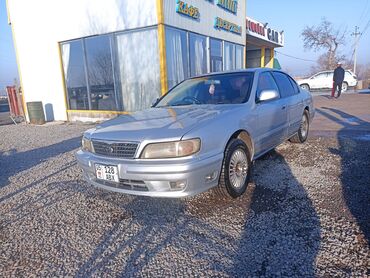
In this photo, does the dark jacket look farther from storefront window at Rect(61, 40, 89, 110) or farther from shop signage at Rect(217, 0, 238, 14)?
storefront window at Rect(61, 40, 89, 110)

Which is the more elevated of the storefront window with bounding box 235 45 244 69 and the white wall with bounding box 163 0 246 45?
the white wall with bounding box 163 0 246 45

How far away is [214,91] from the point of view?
4.08 metres

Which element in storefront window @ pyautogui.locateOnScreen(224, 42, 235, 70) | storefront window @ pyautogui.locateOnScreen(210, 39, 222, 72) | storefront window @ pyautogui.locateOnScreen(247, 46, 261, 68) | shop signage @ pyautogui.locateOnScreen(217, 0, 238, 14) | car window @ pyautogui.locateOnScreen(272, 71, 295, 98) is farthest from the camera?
storefront window @ pyautogui.locateOnScreen(247, 46, 261, 68)

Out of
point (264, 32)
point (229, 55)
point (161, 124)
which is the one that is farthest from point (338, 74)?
point (161, 124)

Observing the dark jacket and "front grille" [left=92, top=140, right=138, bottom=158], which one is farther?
the dark jacket

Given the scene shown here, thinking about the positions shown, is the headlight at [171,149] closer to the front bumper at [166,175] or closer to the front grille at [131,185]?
the front bumper at [166,175]

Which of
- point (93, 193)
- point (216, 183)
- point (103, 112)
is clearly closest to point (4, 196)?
point (93, 193)

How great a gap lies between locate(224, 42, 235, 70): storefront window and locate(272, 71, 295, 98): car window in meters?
8.43

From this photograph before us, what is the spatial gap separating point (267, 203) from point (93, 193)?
2.26m

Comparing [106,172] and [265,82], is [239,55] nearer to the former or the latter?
[265,82]

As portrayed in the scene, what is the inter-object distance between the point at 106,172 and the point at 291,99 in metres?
3.52

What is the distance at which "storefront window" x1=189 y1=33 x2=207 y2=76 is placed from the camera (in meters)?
10.7

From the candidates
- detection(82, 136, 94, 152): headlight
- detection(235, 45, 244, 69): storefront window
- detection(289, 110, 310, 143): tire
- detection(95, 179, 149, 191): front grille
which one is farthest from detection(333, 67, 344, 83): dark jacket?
detection(95, 179, 149, 191): front grille

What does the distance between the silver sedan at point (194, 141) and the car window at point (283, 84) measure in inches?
16.4
